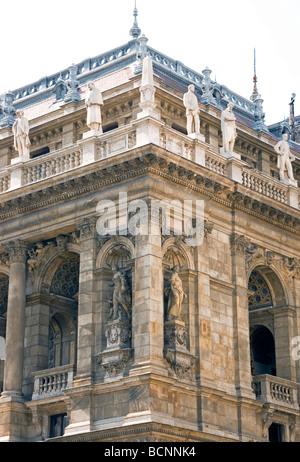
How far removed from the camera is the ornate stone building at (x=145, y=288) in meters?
37.1

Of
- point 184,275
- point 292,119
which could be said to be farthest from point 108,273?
point 292,119

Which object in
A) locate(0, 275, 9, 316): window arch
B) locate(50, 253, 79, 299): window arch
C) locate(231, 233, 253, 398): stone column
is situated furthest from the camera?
locate(0, 275, 9, 316): window arch

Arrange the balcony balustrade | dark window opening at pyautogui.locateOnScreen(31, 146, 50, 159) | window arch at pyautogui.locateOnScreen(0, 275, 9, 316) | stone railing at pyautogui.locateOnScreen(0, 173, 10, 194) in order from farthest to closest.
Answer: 1. dark window opening at pyautogui.locateOnScreen(31, 146, 50, 159)
2. window arch at pyautogui.locateOnScreen(0, 275, 9, 316)
3. stone railing at pyautogui.locateOnScreen(0, 173, 10, 194)
4. the balcony balustrade

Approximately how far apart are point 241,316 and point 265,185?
6326 millimetres

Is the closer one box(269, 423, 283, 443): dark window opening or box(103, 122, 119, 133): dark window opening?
box(269, 423, 283, 443): dark window opening

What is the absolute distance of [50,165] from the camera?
138 ft

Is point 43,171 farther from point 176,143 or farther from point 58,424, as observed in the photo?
point 58,424

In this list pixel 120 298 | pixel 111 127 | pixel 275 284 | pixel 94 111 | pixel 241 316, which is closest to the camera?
pixel 120 298

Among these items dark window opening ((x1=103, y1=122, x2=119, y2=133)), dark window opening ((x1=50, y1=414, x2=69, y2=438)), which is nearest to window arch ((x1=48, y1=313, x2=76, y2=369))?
dark window opening ((x1=50, y1=414, x2=69, y2=438))

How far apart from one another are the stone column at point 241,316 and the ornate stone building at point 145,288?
0.08m

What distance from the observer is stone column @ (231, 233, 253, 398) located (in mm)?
40125

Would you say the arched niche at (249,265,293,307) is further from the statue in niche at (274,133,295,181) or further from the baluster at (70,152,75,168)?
the baluster at (70,152,75,168)

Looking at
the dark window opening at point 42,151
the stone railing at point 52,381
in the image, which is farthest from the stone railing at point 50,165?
the stone railing at point 52,381

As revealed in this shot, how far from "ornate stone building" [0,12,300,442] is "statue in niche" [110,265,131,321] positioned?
47 millimetres
